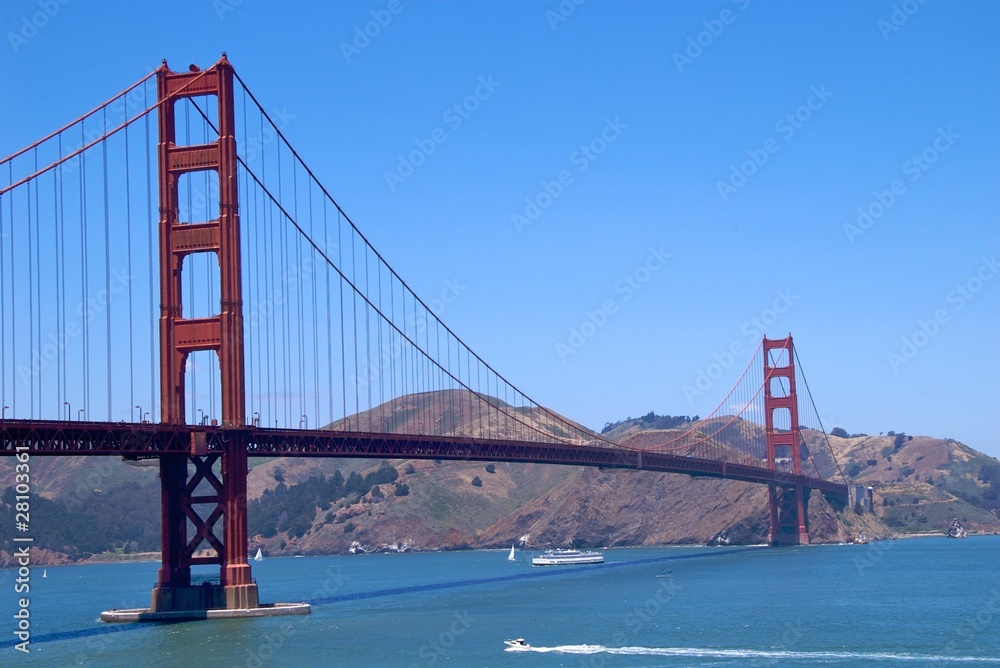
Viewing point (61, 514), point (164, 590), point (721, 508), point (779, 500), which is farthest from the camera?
point (61, 514)

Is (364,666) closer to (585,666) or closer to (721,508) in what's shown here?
(585,666)

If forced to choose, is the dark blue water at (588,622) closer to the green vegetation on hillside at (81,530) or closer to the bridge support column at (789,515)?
the bridge support column at (789,515)

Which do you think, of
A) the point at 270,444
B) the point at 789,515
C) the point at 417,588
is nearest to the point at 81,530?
the point at 789,515

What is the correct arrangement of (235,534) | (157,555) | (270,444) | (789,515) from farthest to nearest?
(157,555)
(789,515)
(270,444)
(235,534)

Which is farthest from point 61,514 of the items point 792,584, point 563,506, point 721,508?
point 792,584

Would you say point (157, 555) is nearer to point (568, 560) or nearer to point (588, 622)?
point (568, 560)

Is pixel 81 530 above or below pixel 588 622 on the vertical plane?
above

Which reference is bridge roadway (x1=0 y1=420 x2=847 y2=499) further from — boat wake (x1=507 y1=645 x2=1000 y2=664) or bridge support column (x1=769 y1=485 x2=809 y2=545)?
bridge support column (x1=769 y1=485 x2=809 y2=545)

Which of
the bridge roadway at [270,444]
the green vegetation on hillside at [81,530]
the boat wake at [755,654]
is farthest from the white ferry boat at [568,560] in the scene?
the green vegetation on hillside at [81,530]
